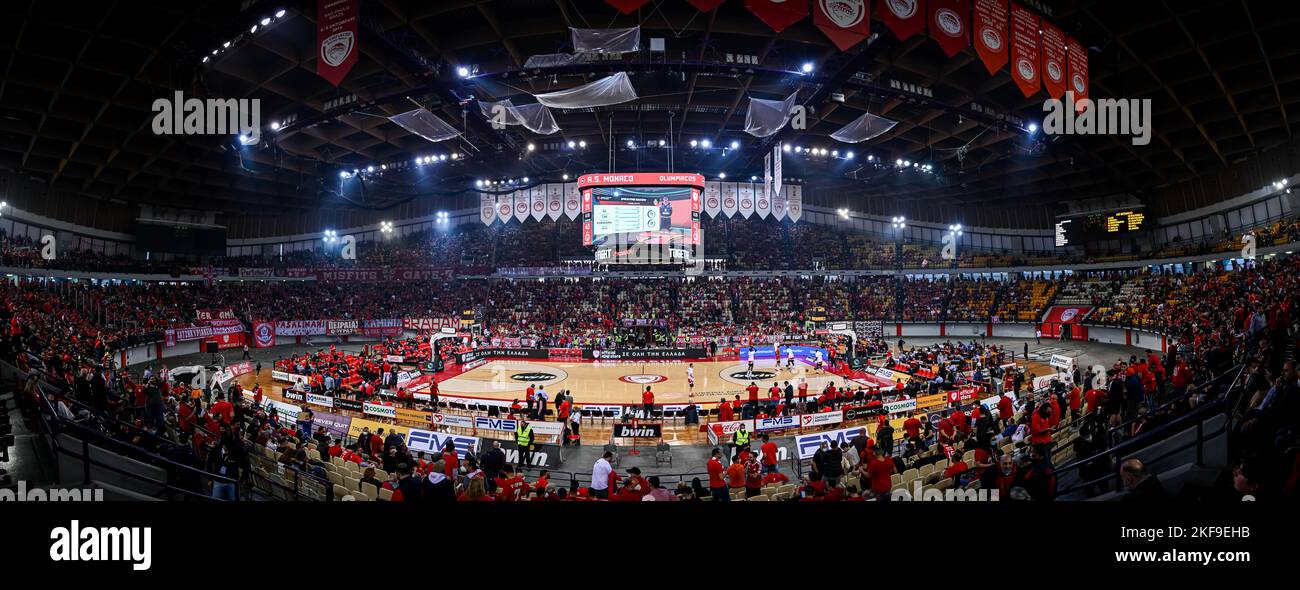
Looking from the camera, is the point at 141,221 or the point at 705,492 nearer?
the point at 705,492

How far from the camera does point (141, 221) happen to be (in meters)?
38.2

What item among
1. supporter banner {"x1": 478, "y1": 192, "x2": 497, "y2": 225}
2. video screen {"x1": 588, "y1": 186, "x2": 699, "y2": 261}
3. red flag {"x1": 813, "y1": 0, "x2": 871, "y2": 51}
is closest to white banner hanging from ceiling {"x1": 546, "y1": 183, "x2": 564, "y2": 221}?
supporter banner {"x1": 478, "y1": 192, "x2": 497, "y2": 225}

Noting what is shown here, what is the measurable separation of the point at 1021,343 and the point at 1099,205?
14.4 metres

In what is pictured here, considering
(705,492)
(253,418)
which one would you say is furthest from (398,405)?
(705,492)

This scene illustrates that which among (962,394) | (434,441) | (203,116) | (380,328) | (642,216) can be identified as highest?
(203,116)

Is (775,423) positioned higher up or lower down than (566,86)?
lower down

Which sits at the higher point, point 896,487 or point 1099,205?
point 1099,205

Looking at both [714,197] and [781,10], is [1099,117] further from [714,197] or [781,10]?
[714,197]

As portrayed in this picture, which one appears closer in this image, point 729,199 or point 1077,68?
point 1077,68

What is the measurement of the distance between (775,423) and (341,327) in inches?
1376

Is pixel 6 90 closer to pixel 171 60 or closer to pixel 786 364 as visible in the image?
pixel 171 60

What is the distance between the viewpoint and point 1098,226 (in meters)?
36.2

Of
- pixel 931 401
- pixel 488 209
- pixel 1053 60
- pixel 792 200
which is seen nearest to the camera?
pixel 1053 60

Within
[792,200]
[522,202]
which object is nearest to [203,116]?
[522,202]
